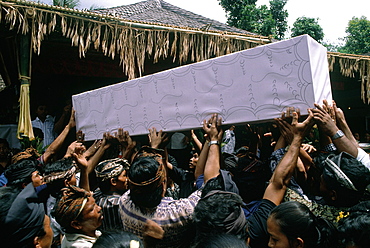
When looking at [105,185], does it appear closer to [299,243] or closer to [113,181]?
[113,181]

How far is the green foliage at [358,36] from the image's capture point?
83.6ft

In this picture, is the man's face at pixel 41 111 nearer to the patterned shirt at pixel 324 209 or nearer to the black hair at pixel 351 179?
the patterned shirt at pixel 324 209

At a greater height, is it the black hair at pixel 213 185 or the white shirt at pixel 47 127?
the black hair at pixel 213 185

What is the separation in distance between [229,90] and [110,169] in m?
1.20

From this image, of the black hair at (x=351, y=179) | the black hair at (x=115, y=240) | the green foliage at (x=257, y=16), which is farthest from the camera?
the green foliage at (x=257, y=16)

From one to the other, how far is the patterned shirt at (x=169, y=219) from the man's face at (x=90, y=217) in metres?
0.20

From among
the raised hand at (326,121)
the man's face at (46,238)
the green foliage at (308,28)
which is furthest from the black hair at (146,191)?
Result: the green foliage at (308,28)

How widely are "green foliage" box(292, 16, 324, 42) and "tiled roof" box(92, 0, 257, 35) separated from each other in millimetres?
13876

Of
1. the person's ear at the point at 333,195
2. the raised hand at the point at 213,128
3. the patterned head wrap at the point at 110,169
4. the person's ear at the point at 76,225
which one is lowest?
the person's ear at the point at 76,225

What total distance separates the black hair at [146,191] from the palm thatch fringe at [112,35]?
7.84 ft

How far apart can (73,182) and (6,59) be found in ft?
16.7

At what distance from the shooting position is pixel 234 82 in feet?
7.98

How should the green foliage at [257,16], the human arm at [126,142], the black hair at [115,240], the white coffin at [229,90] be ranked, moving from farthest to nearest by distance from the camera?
the green foliage at [257,16] < the human arm at [126,142] < the white coffin at [229,90] < the black hair at [115,240]

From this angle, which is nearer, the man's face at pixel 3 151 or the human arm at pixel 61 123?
the man's face at pixel 3 151
